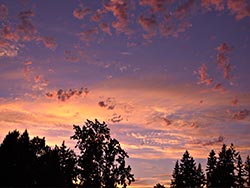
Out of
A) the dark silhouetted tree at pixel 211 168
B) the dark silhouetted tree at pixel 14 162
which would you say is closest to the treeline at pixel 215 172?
the dark silhouetted tree at pixel 211 168

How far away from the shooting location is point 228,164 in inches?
2835

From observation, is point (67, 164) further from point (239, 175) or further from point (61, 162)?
point (239, 175)

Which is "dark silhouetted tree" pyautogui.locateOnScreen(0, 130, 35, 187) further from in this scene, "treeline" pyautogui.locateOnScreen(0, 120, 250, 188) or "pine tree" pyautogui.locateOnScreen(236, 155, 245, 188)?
"pine tree" pyautogui.locateOnScreen(236, 155, 245, 188)

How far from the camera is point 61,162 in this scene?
65.6 meters

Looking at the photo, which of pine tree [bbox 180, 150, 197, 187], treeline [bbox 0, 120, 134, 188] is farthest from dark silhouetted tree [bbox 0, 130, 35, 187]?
pine tree [bbox 180, 150, 197, 187]

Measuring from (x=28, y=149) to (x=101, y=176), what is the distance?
1736cm

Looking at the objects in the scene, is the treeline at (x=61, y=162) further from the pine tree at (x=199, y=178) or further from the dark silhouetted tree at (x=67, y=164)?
the pine tree at (x=199, y=178)

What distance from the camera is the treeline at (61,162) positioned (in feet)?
163

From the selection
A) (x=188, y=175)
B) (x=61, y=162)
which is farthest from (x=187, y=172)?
(x=61, y=162)

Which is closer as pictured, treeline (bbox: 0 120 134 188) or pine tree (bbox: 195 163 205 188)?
treeline (bbox: 0 120 134 188)

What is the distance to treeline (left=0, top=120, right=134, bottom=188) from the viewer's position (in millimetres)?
49781

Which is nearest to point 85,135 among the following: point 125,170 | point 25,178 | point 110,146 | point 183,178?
point 110,146

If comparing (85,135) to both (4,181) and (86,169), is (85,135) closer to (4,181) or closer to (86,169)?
(86,169)

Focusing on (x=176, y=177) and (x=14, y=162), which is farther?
(x=176, y=177)
